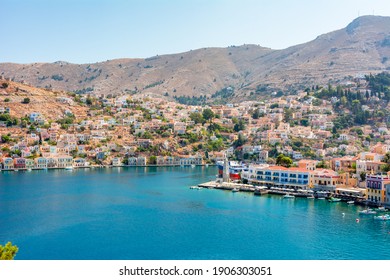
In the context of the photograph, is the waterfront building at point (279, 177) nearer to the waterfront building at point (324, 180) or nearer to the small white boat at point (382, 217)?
the waterfront building at point (324, 180)

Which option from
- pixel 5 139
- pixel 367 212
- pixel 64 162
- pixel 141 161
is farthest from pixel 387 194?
pixel 5 139

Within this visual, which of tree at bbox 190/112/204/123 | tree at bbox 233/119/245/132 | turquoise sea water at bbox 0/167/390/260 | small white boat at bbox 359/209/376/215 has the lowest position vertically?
turquoise sea water at bbox 0/167/390/260

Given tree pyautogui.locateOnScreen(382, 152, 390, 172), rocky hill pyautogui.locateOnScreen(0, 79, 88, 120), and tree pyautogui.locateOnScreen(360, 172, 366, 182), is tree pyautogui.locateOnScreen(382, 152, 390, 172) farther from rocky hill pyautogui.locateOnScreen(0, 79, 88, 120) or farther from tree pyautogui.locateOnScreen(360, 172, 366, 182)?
rocky hill pyautogui.locateOnScreen(0, 79, 88, 120)

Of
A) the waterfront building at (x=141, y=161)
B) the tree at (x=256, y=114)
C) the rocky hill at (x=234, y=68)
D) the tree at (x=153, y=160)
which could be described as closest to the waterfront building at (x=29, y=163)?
the waterfront building at (x=141, y=161)

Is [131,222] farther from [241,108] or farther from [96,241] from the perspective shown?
[241,108]

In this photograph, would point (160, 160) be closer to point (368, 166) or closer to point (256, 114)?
point (256, 114)

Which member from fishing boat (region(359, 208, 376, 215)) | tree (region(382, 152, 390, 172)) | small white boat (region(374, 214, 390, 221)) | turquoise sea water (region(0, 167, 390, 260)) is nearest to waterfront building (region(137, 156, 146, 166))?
turquoise sea water (region(0, 167, 390, 260))

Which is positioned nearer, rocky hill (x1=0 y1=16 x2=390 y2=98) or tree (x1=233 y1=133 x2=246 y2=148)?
tree (x1=233 y1=133 x2=246 y2=148)
